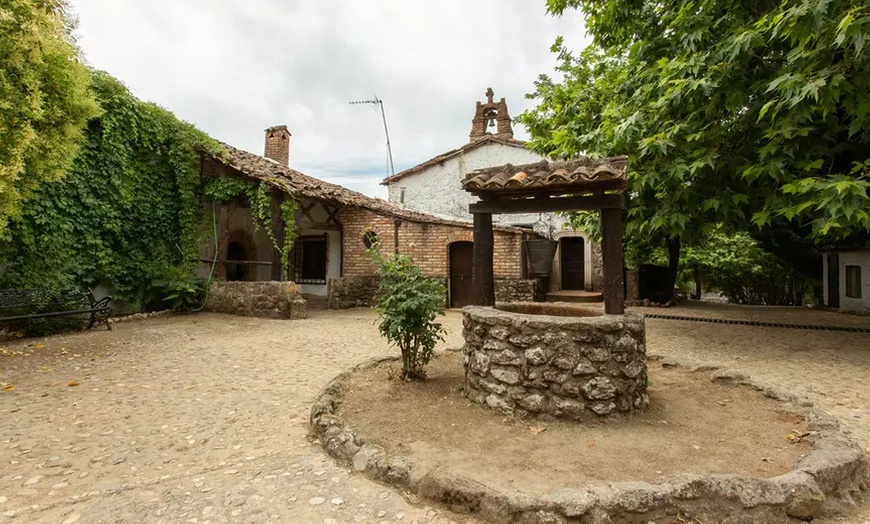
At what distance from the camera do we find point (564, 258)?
1441 cm

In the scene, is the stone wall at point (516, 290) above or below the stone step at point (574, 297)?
above

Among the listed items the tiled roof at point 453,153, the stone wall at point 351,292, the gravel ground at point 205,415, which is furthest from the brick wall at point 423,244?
the gravel ground at point 205,415

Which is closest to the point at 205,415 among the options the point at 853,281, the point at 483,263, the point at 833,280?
the point at 483,263

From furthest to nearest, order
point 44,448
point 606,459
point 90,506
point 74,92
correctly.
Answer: point 74,92, point 44,448, point 606,459, point 90,506

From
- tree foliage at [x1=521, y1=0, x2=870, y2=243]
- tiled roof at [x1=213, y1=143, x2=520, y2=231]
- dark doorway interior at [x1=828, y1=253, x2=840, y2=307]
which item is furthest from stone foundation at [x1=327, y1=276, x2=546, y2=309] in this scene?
dark doorway interior at [x1=828, y1=253, x2=840, y2=307]

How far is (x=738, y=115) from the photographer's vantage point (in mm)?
5945

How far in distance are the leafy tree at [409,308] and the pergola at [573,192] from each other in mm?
522

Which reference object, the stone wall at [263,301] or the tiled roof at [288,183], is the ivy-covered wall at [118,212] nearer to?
the tiled roof at [288,183]

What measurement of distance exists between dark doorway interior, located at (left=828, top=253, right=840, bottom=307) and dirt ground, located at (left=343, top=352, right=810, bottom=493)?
10575 mm

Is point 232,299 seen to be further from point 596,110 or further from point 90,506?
point 596,110

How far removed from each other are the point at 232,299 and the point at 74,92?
17.0 feet

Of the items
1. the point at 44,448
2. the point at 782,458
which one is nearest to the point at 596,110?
the point at 782,458

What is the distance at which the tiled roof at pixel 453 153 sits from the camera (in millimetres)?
14586

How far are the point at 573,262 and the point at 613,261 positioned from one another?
36.8ft
